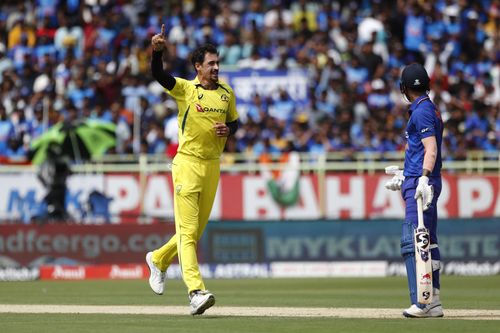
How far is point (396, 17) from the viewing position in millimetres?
29203

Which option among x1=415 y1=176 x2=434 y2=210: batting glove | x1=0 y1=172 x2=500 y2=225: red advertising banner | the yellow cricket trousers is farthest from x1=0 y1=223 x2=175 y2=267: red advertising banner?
x1=415 y1=176 x2=434 y2=210: batting glove

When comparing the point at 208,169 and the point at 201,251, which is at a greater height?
the point at 208,169

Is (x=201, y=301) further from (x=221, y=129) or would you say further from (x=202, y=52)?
(x=202, y=52)

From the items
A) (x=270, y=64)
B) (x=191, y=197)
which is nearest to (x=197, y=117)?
(x=191, y=197)

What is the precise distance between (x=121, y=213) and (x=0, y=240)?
2.59m

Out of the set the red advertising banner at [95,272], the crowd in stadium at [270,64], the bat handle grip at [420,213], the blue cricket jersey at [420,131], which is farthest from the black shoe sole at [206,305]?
the crowd in stadium at [270,64]

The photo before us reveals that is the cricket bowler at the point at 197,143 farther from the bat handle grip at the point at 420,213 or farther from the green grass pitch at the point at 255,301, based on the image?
the bat handle grip at the point at 420,213

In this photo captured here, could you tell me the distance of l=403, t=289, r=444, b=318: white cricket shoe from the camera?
11.4m

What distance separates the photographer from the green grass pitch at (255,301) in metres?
10.5

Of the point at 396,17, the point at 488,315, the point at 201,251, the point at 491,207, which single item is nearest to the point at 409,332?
the point at 488,315

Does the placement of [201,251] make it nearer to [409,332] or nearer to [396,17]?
[396,17]

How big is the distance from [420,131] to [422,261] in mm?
1186

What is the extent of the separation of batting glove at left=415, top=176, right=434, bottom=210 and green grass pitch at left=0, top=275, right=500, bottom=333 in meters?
1.06

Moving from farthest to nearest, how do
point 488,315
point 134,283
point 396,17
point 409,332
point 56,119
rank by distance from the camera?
point 396,17, point 56,119, point 134,283, point 488,315, point 409,332
